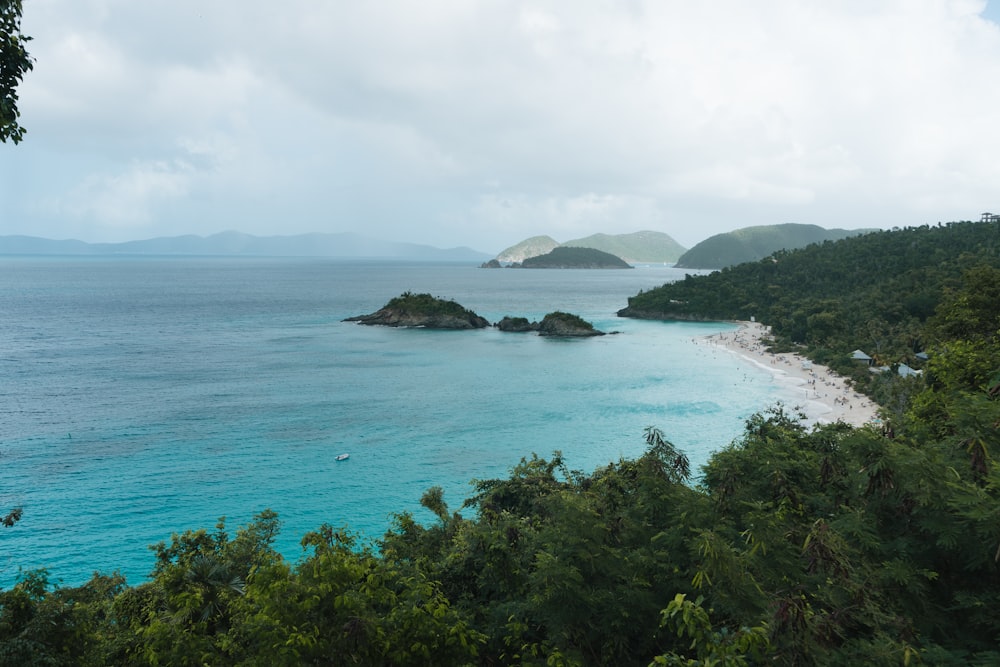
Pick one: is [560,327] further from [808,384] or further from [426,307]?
[808,384]

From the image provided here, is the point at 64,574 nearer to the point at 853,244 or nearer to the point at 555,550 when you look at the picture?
the point at 555,550

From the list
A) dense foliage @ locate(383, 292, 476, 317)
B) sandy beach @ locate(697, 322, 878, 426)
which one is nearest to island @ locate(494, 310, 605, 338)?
dense foliage @ locate(383, 292, 476, 317)

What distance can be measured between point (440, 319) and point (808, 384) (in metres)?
60.5

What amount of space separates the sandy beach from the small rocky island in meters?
23.3

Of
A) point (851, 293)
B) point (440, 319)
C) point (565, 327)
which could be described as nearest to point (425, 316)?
point (440, 319)

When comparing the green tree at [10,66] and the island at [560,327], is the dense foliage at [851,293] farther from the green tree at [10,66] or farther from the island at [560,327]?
the green tree at [10,66]

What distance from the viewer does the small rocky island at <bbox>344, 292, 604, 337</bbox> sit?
306ft

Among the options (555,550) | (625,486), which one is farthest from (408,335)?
(555,550)

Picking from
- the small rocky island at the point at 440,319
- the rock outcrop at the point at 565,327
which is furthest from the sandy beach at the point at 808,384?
the small rocky island at the point at 440,319

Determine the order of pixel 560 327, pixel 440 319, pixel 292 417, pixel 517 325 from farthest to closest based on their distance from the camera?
pixel 440 319
pixel 517 325
pixel 560 327
pixel 292 417

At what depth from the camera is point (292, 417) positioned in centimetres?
4481

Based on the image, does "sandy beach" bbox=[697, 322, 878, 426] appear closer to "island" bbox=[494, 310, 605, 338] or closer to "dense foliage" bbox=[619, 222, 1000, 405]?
"dense foliage" bbox=[619, 222, 1000, 405]

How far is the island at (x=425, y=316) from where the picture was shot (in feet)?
320

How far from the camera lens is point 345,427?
42969 millimetres
